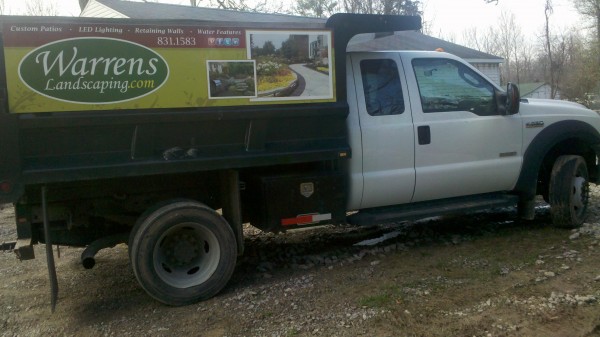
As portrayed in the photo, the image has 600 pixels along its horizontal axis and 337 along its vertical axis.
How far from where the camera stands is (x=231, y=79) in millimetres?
4652

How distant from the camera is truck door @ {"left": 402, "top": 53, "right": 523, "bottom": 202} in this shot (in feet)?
18.5

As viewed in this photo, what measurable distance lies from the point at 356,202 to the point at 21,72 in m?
3.16

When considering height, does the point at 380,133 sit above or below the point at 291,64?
below

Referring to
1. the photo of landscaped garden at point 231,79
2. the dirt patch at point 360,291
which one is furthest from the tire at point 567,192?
the photo of landscaped garden at point 231,79

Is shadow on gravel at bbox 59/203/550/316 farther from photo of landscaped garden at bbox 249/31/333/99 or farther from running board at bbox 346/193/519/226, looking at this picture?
photo of landscaped garden at bbox 249/31/333/99

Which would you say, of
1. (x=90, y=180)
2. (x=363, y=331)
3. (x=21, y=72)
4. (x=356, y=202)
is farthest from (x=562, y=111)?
(x=21, y=72)

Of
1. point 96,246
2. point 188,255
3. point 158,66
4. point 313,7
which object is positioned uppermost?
point 313,7

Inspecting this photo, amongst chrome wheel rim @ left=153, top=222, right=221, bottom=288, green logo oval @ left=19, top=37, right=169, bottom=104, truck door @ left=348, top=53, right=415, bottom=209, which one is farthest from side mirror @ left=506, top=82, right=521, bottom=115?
green logo oval @ left=19, top=37, right=169, bottom=104

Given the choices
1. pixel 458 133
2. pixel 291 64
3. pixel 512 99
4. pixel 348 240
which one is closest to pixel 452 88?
pixel 458 133

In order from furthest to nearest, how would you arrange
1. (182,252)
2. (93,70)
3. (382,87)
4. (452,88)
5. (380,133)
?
(452,88) < (382,87) < (380,133) < (182,252) < (93,70)

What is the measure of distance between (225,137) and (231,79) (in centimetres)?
50

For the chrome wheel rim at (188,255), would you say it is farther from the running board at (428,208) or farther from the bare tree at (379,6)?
the bare tree at (379,6)

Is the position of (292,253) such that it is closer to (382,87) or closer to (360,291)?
(360,291)

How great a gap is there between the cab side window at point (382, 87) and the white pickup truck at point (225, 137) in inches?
0.6
